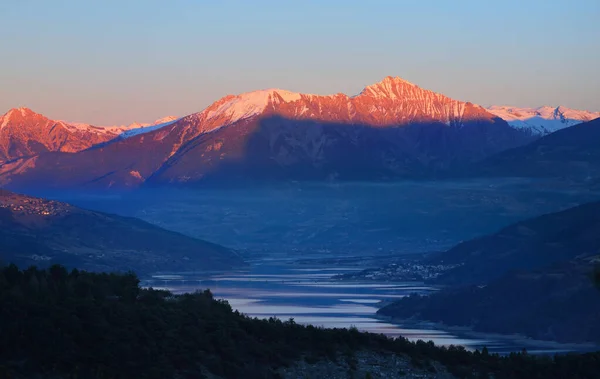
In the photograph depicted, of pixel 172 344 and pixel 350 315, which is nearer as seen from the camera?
pixel 172 344

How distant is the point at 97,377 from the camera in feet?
128

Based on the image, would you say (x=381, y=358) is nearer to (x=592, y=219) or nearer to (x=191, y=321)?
(x=191, y=321)

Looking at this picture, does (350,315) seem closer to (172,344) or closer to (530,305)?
(530,305)

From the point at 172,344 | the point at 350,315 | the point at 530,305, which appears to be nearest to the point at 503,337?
the point at 530,305

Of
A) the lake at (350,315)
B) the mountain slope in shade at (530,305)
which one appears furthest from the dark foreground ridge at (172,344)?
the mountain slope in shade at (530,305)

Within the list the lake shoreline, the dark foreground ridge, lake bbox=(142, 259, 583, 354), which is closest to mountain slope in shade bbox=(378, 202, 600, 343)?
the lake shoreline

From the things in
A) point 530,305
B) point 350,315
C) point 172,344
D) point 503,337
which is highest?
point 172,344

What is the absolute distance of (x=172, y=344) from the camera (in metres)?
43.5

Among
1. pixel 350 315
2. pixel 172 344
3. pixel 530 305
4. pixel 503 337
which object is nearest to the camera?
pixel 172 344

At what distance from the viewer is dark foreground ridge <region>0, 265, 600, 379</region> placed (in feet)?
132

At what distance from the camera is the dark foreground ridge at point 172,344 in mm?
40281

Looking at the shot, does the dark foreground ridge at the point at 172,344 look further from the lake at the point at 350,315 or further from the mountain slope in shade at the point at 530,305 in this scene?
the mountain slope in shade at the point at 530,305

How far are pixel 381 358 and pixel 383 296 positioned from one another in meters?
150

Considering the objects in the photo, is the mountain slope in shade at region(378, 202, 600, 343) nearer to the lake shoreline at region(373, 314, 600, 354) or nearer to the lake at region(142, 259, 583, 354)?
the lake shoreline at region(373, 314, 600, 354)
